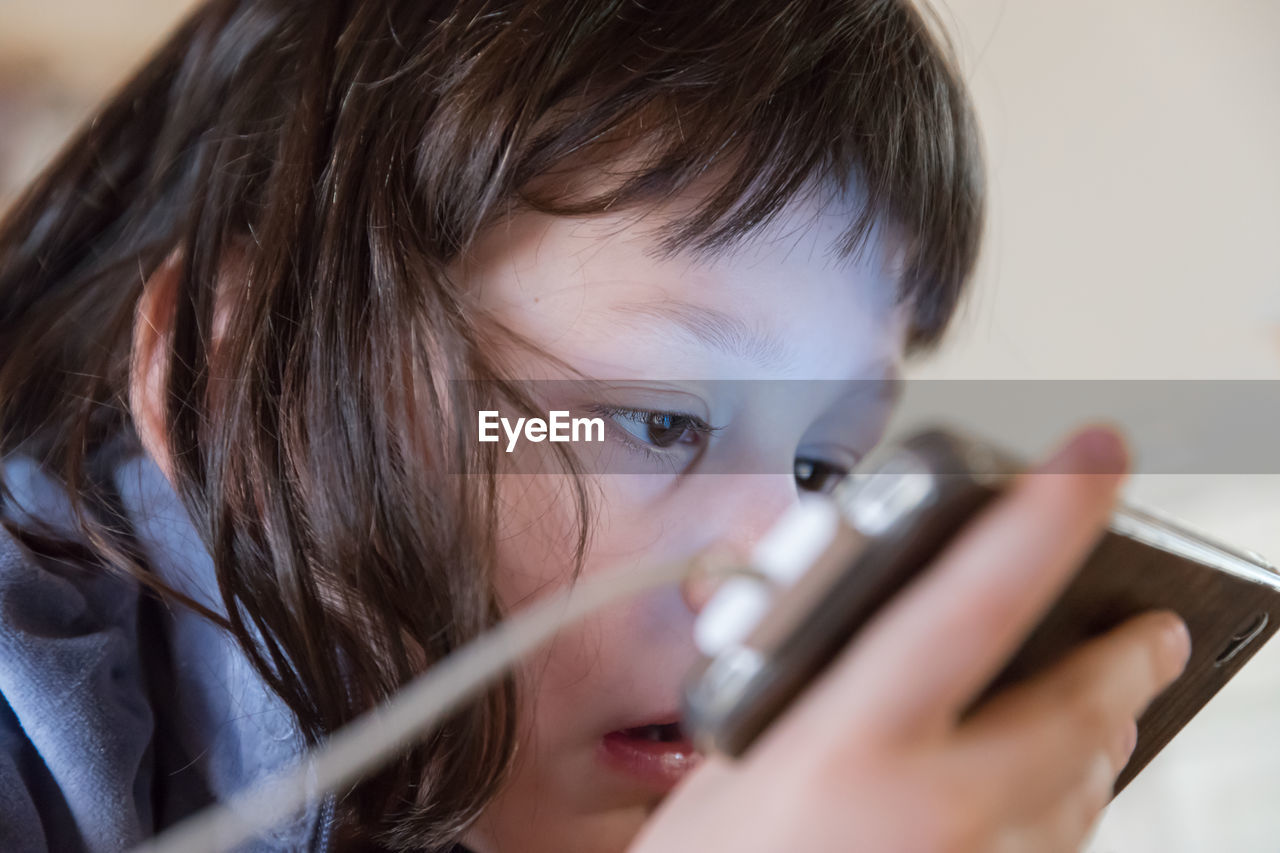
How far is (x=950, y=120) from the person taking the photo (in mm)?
599

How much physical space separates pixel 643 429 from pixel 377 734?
21 centimetres

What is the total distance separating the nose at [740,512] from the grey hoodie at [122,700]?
26cm

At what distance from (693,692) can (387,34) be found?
441mm

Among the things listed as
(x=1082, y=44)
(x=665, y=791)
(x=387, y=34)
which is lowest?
(x=665, y=791)

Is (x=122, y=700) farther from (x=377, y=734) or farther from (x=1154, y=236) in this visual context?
(x=1154, y=236)

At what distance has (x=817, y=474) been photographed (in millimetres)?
569

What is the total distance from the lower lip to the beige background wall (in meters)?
0.38

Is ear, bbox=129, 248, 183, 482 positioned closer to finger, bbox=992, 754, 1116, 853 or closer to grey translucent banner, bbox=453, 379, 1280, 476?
grey translucent banner, bbox=453, 379, 1280, 476

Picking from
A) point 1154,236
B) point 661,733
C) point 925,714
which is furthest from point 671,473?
point 1154,236

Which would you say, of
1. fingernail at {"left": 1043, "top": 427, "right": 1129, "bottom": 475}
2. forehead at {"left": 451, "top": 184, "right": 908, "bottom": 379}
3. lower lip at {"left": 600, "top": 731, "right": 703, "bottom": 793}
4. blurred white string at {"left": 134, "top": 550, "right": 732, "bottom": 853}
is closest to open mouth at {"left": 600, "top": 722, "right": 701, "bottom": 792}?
lower lip at {"left": 600, "top": 731, "right": 703, "bottom": 793}

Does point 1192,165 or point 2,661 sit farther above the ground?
point 1192,165

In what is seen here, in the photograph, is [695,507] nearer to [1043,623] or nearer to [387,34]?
[1043,623]

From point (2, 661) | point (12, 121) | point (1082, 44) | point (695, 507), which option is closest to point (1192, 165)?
point (1082, 44)

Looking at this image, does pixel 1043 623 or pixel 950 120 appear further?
pixel 950 120
